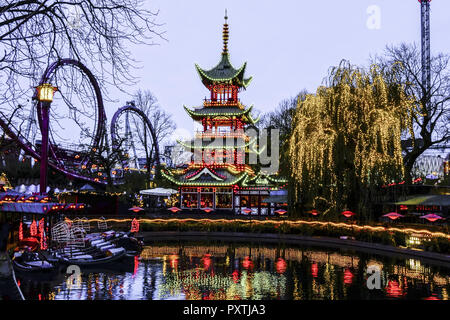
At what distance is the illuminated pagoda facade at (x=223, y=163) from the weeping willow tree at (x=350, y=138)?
1673 cm

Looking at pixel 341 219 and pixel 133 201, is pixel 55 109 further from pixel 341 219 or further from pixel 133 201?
pixel 133 201

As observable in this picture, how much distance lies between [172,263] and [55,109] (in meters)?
12.5

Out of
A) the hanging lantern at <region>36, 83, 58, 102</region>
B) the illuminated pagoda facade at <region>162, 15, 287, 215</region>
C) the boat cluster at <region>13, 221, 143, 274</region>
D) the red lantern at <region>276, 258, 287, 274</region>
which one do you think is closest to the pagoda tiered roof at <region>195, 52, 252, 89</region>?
the illuminated pagoda facade at <region>162, 15, 287, 215</region>

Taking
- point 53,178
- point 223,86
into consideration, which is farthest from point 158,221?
point 53,178

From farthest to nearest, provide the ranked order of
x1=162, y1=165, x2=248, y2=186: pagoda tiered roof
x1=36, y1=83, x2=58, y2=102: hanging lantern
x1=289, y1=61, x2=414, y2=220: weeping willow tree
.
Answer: x1=162, y1=165, x2=248, y2=186: pagoda tiered roof < x1=289, y1=61, x2=414, y2=220: weeping willow tree < x1=36, y1=83, x2=58, y2=102: hanging lantern

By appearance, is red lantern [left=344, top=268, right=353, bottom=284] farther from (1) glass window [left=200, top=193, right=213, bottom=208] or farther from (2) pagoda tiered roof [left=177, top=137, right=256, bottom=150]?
(2) pagoda tiered roof [left=177, top=137, right=256, bottom=150]

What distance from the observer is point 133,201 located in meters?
45.7

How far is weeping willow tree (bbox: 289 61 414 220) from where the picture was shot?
2523 cm

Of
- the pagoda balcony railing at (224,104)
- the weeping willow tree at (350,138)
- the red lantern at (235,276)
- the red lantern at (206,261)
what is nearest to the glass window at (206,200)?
the pagoda balcony railing at (224,104)

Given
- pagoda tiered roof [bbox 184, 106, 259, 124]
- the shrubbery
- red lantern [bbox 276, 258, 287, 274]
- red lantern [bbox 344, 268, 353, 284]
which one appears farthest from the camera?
pagoda tiered roof [bbox 184, 106, 259, 124]

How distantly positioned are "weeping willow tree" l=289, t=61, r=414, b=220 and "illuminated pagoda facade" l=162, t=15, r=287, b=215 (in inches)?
659

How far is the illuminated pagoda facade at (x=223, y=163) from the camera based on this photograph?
45906 mm

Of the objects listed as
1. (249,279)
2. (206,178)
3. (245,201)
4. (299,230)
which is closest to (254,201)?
(245,201)

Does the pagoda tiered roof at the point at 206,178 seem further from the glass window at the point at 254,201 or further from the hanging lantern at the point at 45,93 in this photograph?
the hanging lantern at the point at 45,93
